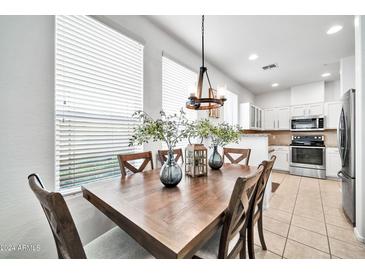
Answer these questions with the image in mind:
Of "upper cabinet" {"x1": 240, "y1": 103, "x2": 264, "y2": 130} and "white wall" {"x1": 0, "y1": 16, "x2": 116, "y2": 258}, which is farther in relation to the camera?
"upper cabinet" {"x1": 240, "y1": 103, "x2": 264, "y2": 130}

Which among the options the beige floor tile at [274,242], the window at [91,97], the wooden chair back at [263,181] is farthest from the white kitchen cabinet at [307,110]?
the window at [91,97]

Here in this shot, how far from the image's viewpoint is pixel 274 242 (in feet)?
5.59

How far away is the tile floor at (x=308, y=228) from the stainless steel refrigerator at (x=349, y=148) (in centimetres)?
27

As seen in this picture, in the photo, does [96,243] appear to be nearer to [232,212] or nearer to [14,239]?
[14,239]

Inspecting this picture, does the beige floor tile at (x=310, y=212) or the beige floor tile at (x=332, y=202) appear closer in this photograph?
the beige floor tile at (x=310, y=212)

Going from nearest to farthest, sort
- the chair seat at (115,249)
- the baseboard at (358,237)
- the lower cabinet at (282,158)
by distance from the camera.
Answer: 1. the chair seat at (115,249)
2. the baseboard at (358,237)
3. the lower cabinet at (282,158)

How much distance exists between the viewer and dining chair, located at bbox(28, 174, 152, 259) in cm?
51

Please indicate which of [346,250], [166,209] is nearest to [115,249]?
[166,209]

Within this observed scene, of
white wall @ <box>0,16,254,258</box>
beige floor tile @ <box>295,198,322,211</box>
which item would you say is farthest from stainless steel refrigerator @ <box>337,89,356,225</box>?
white wall @ <box>0,16,254,258</box>

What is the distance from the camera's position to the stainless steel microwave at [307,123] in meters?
4.30

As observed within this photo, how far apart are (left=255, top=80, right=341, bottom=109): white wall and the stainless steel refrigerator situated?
3194 mm

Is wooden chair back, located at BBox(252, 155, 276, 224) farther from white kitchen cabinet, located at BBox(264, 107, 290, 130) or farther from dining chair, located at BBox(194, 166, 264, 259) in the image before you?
white kitchen cabinet, located at BBox(264, 107, 290, 130)

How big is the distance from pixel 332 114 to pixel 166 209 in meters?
5.47

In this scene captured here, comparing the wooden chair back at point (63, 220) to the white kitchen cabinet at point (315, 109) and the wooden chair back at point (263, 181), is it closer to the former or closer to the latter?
the wooden chair back at point (263, 181)
